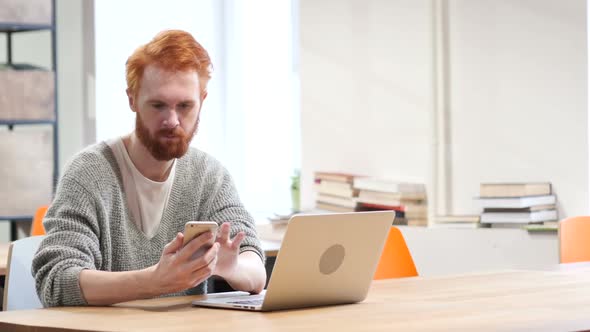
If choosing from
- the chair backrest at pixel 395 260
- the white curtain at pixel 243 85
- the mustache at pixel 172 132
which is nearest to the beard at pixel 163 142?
the mustache at pixel 172 132

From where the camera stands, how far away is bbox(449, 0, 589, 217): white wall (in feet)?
13.1

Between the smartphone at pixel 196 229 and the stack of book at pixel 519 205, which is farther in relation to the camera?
the stack of book at pixel 519 205

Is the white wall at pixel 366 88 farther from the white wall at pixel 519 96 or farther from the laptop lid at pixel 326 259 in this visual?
the laptop lid at pixel 326 259

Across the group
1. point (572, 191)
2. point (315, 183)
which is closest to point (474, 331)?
point (572, 191)

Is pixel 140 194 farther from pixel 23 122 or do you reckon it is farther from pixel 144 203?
pixel 23 122

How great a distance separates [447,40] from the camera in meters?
4.49

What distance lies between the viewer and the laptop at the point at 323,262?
5.88 feet

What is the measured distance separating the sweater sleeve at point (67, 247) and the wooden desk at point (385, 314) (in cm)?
8

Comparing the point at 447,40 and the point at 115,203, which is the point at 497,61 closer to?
the point at 447,40

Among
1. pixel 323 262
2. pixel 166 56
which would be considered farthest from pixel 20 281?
pixel 323 262

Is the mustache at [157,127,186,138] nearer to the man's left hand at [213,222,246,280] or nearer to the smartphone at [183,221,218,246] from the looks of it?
the man's left hand at [213,222,246,280]

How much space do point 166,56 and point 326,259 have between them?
0.63 m

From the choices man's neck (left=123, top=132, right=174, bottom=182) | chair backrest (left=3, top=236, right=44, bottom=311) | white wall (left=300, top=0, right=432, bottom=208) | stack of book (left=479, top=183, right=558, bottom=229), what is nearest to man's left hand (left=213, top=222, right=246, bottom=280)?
man's neck (left=123, top=132, right=174, bottom=182)

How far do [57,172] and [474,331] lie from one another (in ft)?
12.9
